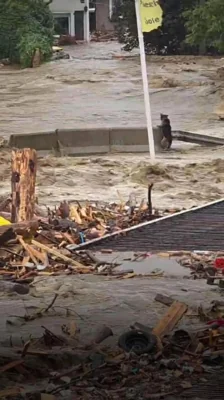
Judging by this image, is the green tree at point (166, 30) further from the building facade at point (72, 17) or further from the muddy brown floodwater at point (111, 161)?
the building facade at point (72, 17)

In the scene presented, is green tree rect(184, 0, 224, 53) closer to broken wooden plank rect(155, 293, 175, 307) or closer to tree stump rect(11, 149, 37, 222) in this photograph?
tree stump rect(11, 149, 37, 222)

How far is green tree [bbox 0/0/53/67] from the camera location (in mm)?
41344

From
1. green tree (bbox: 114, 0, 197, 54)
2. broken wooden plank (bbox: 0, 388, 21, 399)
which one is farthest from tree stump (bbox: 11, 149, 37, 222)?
green tree (bbox: 114, 0, 197, 54)

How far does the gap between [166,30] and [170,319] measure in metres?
39.6

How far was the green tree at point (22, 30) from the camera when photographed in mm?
41344

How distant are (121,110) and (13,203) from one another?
46.4 feet

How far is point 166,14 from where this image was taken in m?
42.9

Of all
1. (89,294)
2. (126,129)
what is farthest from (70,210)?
(126,129)

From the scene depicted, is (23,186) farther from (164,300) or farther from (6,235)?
(164,300)

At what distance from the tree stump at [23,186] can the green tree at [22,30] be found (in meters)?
31.7

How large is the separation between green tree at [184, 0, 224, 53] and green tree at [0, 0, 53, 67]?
46.1 ft

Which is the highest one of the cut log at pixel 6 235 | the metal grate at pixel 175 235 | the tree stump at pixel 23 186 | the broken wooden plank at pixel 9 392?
the tree stump at pixel 23 186

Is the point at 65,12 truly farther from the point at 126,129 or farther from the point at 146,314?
the point at 146,314

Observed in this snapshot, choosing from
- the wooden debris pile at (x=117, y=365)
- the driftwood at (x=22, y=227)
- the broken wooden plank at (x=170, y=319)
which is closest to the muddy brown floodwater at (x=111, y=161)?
the broken wooden plank at (x=170, y=319)
